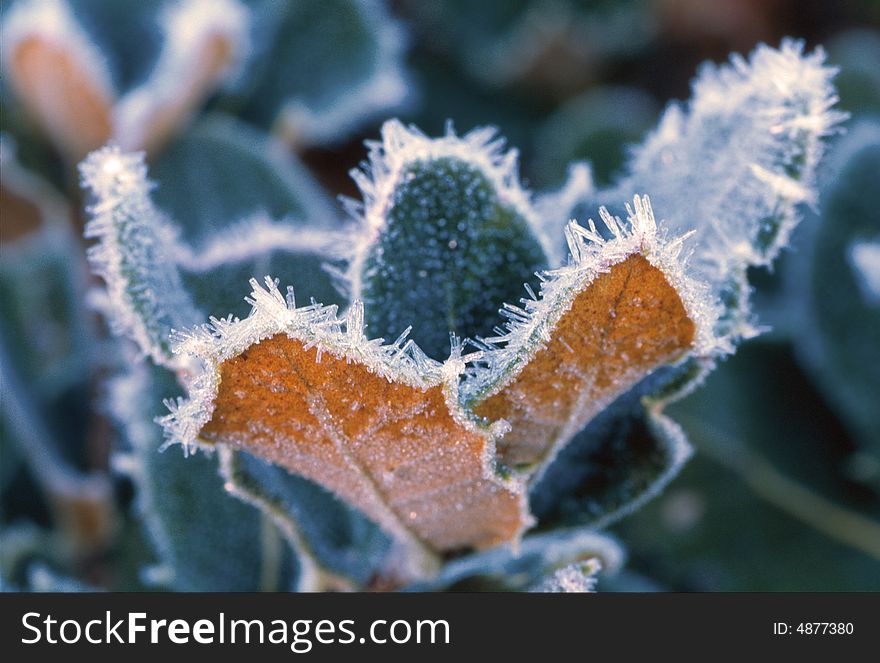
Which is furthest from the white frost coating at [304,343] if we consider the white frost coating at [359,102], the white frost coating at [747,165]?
the white frost coating at [359,102]

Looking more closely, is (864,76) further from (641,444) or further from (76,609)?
(76,609)

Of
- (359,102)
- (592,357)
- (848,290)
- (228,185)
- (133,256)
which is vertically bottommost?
(592,357)

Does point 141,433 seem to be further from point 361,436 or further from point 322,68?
point 322,68

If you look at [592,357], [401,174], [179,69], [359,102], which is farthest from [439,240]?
[359,102]

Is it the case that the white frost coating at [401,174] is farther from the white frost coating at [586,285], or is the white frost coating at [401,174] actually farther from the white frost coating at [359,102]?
the white frost coating at [359,102]

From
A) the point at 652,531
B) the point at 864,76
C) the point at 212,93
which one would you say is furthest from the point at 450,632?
the point at 864,76

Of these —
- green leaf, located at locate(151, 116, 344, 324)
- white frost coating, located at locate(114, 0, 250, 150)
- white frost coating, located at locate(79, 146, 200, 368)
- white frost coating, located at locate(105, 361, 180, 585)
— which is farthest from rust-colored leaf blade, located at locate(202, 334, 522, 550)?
white frost coating, located at locate(114, 0, 250, 150)

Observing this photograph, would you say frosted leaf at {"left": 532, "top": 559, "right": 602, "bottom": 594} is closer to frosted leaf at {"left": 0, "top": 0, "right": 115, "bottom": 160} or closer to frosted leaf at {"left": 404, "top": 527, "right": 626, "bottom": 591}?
frosted leaf at {"left": 404, "top": 527, "right": 626, "bottom": 591}
